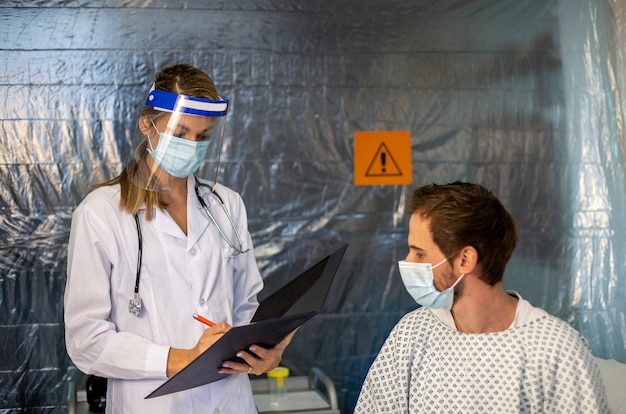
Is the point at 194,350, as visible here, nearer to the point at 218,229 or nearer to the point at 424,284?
the point at 218,229

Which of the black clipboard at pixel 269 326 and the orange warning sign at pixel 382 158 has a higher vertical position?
the orange warning sign at pixel 382 158

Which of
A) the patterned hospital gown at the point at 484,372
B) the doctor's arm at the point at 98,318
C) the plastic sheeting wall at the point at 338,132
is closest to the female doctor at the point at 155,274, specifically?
the doctor's arm at the point at 98,318

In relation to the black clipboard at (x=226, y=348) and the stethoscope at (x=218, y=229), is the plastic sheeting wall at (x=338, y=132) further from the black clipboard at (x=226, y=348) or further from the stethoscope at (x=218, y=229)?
the black clipboard at (x=226, y=348)

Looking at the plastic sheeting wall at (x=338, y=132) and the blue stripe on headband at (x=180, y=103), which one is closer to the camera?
the blue stripe on headband at (x=180, y=103)

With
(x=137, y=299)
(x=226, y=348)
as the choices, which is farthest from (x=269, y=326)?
(x=137, y=299)

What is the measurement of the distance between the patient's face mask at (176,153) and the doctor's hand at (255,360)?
476mm

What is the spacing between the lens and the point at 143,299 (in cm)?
185

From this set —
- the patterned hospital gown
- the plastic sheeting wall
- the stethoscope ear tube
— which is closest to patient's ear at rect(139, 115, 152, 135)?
the stethoscope ear tube

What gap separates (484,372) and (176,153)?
884 millimetres

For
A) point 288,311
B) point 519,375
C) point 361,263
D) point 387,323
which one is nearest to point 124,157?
point 361,263

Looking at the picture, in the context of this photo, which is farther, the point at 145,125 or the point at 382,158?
the point at 382,158

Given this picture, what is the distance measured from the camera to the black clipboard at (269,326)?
1570mm

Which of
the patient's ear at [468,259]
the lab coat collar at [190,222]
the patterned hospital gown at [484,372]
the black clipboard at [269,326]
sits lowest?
the patterned hospital gown at [484,372]

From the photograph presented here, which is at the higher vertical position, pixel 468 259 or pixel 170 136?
pixel 170 136
